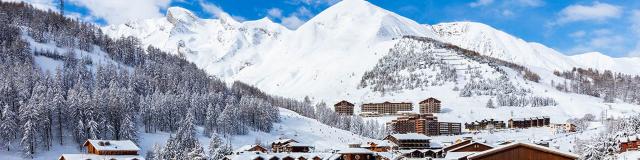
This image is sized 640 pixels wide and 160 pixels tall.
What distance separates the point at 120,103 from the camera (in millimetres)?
154000

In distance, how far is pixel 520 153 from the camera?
5478 centimetres

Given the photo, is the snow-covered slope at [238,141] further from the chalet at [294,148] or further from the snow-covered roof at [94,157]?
the snow-covered roof at [94,157]

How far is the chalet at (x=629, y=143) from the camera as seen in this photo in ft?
404

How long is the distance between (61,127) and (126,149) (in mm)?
32201

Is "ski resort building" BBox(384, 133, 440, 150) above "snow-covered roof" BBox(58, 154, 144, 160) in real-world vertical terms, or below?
below

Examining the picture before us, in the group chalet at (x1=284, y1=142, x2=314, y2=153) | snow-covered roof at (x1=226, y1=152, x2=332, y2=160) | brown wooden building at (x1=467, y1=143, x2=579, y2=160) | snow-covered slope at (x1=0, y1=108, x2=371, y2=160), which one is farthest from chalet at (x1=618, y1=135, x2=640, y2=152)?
brown wooden building at (x1=467, y1=143, x2=579, y2=160)

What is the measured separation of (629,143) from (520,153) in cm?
7987

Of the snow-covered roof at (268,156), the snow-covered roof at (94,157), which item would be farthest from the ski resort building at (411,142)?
the snow-covered roof at (94,157)

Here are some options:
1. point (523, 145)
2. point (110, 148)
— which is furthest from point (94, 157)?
point (523, 145)

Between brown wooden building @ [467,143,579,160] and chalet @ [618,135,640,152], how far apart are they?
75.5 meters

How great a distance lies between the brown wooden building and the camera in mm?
54125

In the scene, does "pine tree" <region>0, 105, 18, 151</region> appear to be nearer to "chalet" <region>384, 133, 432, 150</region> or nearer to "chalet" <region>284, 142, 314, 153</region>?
"chalet" <region>284, 142, 314, 153</region>

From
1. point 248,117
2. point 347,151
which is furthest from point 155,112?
point 347,151

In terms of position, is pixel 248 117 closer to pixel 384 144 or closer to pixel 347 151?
pixel 384 144
